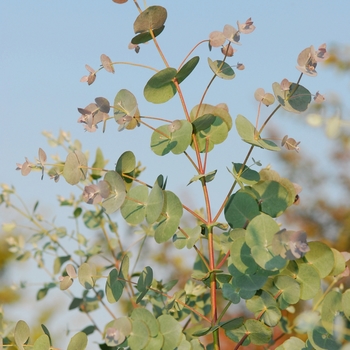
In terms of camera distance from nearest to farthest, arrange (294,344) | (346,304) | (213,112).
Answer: (346,304)
(294,344)
(213,112)

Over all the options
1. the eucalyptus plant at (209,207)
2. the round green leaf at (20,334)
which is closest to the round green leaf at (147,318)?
the eucalyptus plant at (209,207)

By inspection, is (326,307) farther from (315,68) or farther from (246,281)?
(315,68)

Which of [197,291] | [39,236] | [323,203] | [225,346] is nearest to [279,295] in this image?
[197,291]

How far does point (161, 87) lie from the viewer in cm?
82

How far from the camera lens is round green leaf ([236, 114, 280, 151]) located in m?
0.77

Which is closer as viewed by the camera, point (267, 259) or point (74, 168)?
point (267, 259)

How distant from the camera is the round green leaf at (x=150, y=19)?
791 mm

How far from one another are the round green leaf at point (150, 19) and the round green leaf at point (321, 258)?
0.36 meters

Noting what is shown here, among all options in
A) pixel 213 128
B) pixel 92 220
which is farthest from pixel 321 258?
pixel 92 220

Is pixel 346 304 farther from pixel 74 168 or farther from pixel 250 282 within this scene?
pixel 74 168

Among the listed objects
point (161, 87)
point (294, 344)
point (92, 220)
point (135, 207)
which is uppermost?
point (161, 87)

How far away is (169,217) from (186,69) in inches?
8.0

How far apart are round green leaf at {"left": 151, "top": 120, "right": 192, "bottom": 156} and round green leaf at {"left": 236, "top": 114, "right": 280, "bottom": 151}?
0.07 metres

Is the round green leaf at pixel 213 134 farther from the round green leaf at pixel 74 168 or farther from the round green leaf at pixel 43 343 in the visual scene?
the round green leaf at pixel 43 343
